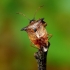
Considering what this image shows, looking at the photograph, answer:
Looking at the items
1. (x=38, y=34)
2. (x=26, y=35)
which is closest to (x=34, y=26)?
(x=38, y=34)

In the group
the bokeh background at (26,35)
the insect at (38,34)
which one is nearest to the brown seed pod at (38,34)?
the insect at (38,34)

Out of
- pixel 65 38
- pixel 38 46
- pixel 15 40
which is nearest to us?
pixel 38 46

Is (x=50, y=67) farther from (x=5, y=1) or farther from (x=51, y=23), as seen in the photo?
(x=5, y=1)

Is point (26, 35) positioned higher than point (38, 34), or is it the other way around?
point (26, 35)

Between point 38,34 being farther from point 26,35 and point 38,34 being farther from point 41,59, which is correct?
point 26,35

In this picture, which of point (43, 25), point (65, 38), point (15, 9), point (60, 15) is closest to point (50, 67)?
point (65, 38)

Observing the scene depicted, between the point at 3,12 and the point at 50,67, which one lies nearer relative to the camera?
the point at 50,67
